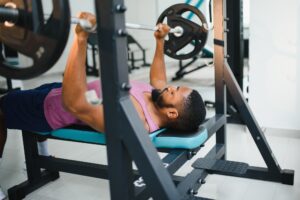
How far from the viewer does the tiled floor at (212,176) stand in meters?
2.10

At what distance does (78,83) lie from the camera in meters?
1.38

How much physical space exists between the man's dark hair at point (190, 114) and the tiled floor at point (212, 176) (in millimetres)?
593

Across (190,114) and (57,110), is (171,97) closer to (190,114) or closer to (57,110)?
(190,114)

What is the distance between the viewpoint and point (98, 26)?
1.14 meters

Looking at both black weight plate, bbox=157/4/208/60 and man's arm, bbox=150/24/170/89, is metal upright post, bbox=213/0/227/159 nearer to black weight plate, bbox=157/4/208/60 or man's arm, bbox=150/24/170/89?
black weight plate, bbox=157/4/208/60

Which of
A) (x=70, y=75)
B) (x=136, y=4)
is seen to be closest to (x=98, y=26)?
(x=70, y=75)

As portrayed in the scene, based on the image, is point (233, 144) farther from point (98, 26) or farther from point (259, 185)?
point (98, 26)

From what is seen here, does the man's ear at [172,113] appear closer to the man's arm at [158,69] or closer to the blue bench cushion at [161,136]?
the blue bench cushion at [161,136]

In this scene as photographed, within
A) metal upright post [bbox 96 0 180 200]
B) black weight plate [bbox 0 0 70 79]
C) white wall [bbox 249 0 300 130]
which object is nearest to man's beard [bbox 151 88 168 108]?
metal upright post [bbox 96 0 180 200]

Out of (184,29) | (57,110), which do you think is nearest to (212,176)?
(184,29)

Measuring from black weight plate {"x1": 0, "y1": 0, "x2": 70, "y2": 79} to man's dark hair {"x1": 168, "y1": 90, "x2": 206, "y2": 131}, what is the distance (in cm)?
82

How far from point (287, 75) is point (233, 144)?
0.77 m

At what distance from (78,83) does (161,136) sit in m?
0.53

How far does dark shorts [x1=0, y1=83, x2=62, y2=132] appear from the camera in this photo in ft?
6.07
